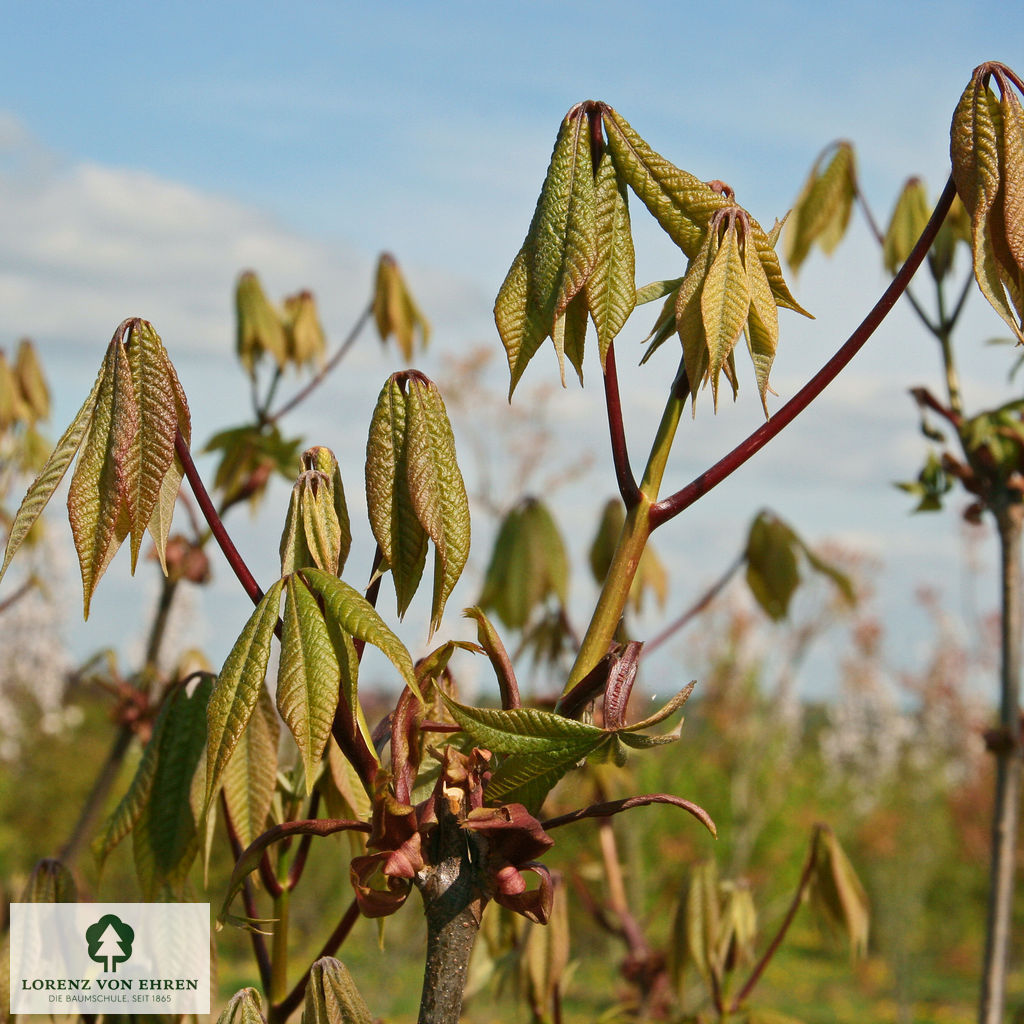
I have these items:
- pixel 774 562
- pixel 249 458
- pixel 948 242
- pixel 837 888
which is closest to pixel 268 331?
pixel 249 458

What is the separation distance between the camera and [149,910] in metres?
0.99

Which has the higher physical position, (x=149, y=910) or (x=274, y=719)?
(x=274, y=719)

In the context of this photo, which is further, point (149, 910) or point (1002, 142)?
point (149, 910)

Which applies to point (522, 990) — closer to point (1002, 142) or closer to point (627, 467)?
point (627, 467)

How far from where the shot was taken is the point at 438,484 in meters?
0.75

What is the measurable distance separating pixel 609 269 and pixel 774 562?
110 cm

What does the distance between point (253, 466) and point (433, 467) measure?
4.42 feet

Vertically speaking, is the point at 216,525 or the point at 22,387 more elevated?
the point at 22,387

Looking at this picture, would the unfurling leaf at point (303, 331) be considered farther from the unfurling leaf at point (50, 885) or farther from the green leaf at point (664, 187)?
the green leaf at point (664, 187)

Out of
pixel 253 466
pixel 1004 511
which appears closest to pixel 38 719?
pixel 253 466

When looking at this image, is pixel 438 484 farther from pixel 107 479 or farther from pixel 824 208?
pixel 824 208

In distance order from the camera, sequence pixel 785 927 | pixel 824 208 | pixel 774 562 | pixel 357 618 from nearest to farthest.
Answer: pixel 357 618, pixel 785 927, pixel 774 562, pixel 824 208

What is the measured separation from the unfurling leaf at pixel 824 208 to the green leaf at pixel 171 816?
154 centimetres

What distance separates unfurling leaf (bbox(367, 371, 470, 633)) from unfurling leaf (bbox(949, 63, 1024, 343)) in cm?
38
